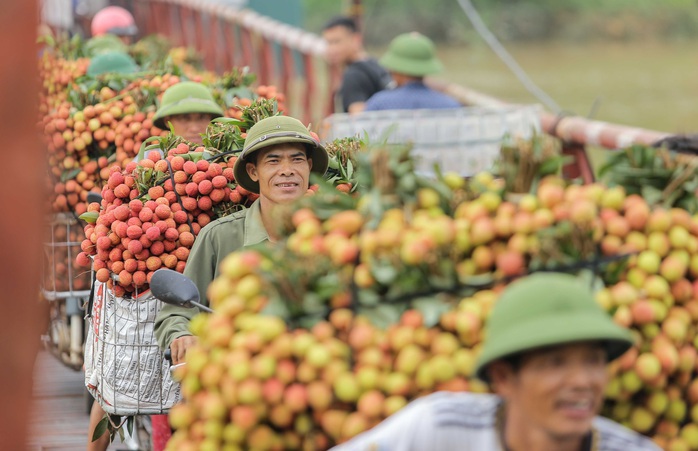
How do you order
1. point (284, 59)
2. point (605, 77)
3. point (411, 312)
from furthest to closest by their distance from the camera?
point (605, 77) < point (284, 59) < point (411, 312)

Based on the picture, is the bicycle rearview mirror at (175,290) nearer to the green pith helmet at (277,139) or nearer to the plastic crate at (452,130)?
the green pith helmet at (277,139)

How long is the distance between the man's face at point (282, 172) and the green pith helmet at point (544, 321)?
81.7 inches

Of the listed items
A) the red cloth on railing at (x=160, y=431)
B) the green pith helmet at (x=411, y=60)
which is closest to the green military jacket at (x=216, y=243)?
the red cloth on railing at (x=160, y=431)

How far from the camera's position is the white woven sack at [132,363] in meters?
4.98

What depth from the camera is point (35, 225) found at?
7.97ft

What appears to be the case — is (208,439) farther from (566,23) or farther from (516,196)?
(566,23)

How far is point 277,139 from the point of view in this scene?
4824mm

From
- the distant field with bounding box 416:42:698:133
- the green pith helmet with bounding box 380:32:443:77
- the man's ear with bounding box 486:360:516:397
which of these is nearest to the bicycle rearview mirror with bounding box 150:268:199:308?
the man's ear with bounding box 486:360:516:397

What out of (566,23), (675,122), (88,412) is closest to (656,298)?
(88,412)

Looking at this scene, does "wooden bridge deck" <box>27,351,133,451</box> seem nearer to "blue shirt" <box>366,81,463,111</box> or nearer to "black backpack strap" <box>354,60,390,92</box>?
"blue shirt" <box>366,81,463,111</box>

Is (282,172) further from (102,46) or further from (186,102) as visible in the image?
(102,46)

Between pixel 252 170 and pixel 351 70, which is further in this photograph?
pixel 351 70

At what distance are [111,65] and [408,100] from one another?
6.13ft

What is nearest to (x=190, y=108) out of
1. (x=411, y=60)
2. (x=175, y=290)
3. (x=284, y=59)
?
(x=175, y=290)
